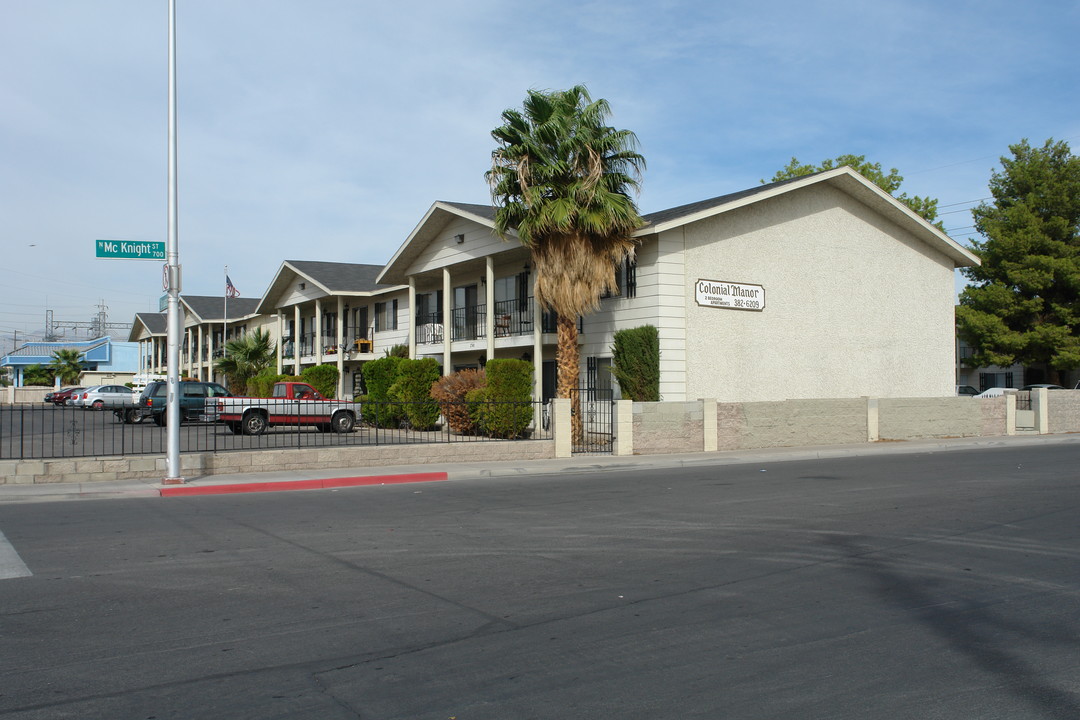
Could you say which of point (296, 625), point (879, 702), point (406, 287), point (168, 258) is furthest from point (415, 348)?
point (879, 702)

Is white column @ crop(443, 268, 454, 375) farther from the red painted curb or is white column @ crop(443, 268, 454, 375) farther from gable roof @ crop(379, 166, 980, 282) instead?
the red painted curb

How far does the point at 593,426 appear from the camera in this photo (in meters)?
24.4

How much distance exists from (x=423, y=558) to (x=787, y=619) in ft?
12.7

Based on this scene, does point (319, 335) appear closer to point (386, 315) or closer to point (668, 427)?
point (386, 315)

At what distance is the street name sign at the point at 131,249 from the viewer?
14781 millimetres

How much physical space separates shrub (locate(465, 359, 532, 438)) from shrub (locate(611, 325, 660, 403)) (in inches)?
110

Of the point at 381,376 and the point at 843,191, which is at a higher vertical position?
the point at 843,191

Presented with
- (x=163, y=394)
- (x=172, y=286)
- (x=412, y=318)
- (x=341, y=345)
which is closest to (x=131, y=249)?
(x=172, y=286)

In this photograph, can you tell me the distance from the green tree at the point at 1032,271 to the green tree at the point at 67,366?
81.6 meters

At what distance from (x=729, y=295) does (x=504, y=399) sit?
7.52 meters

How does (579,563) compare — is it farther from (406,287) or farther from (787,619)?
(406,287)

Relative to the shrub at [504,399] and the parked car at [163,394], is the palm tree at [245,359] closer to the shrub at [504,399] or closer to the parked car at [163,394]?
the parked car at [163,394]

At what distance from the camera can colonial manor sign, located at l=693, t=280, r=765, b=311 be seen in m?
25.6

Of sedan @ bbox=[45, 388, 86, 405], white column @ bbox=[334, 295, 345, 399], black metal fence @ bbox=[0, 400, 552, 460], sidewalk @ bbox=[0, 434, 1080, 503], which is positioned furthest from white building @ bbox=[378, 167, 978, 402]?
sedan @ bbox=[45, 388, 86, 405]
